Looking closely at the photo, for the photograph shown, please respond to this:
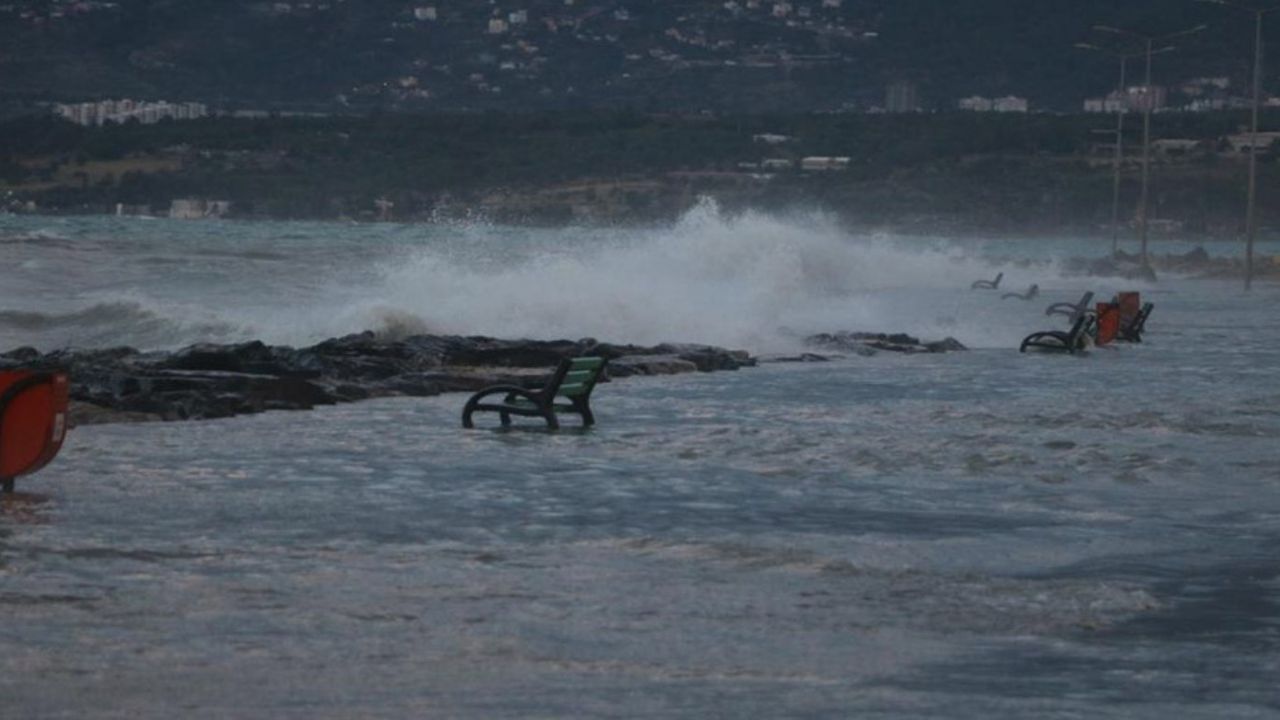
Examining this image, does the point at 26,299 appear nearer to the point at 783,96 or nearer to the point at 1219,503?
the point at 1219,503

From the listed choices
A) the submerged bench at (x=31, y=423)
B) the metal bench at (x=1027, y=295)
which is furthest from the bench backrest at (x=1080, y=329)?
the metal bench at (x=1027, y=295)

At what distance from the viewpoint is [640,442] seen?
20812 mm

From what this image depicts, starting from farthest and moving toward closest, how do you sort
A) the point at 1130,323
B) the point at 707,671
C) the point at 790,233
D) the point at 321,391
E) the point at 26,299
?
the point at 790,233
the point at 26,299
the point at 1130,323
the point at 321,391
the point at 707,671

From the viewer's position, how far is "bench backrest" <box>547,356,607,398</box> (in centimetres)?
2116

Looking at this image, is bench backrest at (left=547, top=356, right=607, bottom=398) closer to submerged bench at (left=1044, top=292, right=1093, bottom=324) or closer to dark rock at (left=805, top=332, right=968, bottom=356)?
dark rock at (left=805, top=332, right=968, bottom=356)

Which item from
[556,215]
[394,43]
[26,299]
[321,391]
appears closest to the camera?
[321,391]

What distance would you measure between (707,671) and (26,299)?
45.6 m

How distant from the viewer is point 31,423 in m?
15.7

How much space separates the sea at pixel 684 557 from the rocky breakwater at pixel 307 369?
0.58 metres

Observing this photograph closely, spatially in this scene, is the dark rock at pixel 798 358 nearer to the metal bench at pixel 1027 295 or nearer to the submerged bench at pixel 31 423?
the submerged bench at pixel 31 423

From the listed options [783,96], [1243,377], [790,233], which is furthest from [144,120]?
[1243,377]

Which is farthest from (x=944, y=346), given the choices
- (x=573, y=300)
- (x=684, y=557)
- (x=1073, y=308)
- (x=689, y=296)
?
(x=684, y=557)

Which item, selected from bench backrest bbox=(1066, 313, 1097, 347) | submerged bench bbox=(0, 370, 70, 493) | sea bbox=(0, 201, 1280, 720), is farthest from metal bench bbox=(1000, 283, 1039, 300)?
submerged bench bbox=(0, 370, 70, 493)

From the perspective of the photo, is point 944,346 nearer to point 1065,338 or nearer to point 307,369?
point 1065,338
